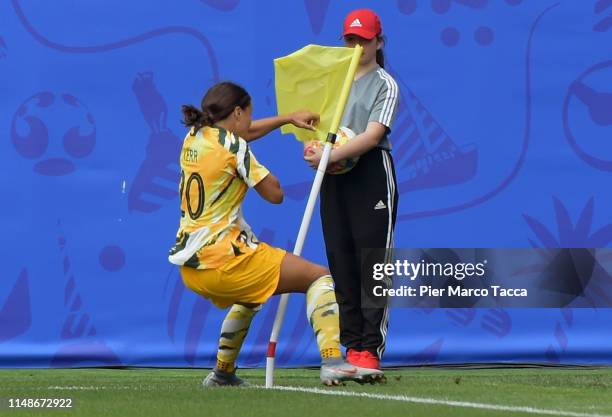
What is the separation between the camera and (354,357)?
5.79 m

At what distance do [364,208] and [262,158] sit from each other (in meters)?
1.69

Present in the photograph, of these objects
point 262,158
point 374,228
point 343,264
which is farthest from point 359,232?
point 262,158

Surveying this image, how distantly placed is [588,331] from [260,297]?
2897 mm

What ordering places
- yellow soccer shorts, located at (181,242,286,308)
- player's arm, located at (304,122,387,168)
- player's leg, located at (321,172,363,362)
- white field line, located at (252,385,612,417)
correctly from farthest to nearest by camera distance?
player's leg, located at (321,172,363,362)
player's arm, located at (304,122,387,168)
yellow soccer shorts, located at (181,242,286,308)
white field line, located at (252,385,612,417)

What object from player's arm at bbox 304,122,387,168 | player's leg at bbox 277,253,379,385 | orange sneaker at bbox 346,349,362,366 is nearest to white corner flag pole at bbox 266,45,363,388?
player's arm at bbox 304,122,387,168

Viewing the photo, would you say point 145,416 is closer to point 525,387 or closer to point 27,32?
point 525,387

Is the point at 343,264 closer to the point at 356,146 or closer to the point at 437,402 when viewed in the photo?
the point at 356,146

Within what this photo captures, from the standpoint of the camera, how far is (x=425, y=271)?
752 cm

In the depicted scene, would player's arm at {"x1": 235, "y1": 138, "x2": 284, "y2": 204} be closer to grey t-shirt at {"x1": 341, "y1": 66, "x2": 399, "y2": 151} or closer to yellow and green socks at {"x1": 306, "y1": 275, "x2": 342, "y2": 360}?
yellow and green socks at {"x1": 306, "y1": 275, "x2": 342, "y2": 360}

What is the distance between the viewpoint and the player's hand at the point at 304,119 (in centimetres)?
572

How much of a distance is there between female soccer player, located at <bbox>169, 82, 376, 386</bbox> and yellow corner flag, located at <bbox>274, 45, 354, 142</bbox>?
60 centimetres

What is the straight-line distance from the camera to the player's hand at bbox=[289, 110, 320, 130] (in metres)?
5.72

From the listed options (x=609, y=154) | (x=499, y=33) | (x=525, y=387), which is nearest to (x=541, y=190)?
(x=609, y=154)

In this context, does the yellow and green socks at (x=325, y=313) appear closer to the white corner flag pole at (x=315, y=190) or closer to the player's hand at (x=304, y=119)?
the white corner flag pole at (x=315, y=190)
